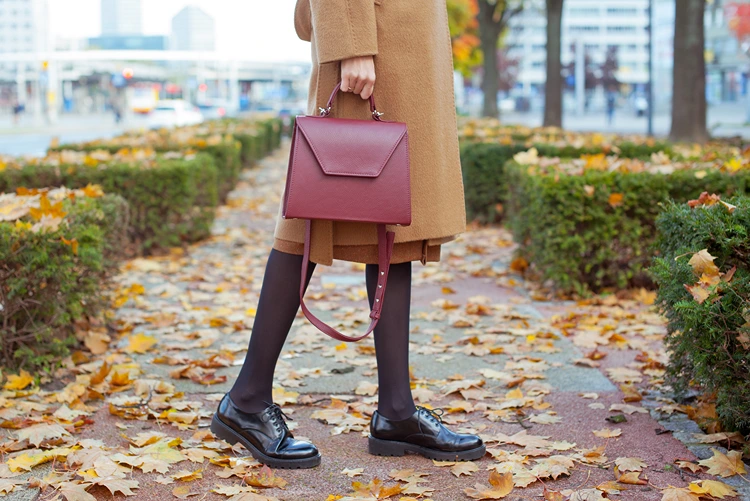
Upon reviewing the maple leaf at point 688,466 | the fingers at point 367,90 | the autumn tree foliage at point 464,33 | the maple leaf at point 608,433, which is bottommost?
the maple leaf at point 608,433

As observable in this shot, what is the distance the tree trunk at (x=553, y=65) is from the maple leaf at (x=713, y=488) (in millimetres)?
17496

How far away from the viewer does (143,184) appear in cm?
714

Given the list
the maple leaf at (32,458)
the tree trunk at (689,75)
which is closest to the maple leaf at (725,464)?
the maple leaf at (32,458)

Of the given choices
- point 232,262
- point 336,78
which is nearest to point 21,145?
point 232,262

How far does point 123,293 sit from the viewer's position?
18.1 feet

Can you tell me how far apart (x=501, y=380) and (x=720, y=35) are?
63296 mm

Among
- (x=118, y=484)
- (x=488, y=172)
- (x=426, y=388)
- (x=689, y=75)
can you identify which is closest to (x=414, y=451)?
(x=426, y=388)

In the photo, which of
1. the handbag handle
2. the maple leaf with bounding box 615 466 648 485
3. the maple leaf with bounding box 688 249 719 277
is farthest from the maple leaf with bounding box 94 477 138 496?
the maple leaf with bounding box 688 249 719 277

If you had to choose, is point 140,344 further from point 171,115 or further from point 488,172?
point 171,115

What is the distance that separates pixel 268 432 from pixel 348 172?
3.05 ft

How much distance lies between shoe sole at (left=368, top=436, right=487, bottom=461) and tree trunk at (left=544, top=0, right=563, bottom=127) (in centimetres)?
1733

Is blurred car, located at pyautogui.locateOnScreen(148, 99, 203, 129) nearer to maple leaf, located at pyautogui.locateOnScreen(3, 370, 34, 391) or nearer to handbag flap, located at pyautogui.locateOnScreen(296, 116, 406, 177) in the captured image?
maple leaf, located at pyautogui.locateOnScreen(3, 370, 34, 391)

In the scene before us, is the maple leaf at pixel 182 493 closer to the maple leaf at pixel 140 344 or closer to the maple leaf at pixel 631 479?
the maple leaf at pixel 631 479

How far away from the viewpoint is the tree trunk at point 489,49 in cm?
2441
